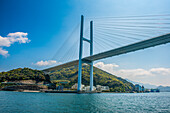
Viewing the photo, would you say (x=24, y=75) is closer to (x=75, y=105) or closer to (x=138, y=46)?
(x=138, y=46)

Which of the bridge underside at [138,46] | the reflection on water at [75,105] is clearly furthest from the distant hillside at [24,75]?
the reflection on water at [75,105]

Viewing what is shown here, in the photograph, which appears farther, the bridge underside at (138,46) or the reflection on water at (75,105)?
the bridge underside at (138,46)

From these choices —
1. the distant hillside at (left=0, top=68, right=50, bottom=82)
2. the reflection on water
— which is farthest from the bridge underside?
the distant hillside at (left=0, top=68, right=50, bottom=82)

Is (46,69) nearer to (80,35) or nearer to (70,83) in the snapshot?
(70,83)

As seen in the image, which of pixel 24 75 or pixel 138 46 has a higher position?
pixel 138 46

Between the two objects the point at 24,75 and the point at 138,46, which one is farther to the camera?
the point at 24,75

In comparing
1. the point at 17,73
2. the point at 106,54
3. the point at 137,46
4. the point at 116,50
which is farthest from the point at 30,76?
the point at 137,46

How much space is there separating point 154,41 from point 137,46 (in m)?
4.34

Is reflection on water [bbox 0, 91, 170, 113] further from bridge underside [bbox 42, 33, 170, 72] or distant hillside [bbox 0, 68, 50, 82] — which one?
distant hillside [bbox 0, 68, 50, 82]

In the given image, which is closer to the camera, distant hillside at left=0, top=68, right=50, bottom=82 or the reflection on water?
the reflection on water

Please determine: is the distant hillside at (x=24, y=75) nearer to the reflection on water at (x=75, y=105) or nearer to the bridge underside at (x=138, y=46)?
the bridge underside at (x=138, y=46)

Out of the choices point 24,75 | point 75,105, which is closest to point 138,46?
point 75,105

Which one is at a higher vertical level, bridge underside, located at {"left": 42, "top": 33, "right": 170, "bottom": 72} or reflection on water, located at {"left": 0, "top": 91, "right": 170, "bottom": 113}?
bridge underside, located at {"left": 42, "top": 33, "right": 170, "bottom": 72}

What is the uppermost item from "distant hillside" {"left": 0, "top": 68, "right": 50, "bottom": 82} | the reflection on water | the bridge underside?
the bridge underside
